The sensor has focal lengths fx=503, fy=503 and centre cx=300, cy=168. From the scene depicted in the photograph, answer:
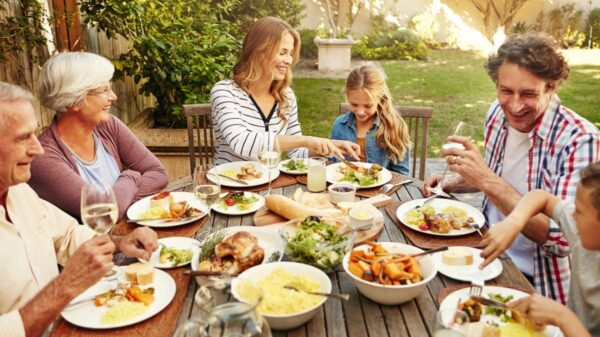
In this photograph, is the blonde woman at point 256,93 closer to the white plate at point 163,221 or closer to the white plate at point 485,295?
the white plate at point 163,221

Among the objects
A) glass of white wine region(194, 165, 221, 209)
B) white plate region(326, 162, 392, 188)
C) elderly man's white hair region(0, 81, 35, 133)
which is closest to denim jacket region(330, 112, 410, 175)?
white plate region(326, 162, 392, 188)

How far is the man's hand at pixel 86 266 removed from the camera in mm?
1528

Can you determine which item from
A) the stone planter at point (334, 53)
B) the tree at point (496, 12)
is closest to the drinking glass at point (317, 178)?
the stone planter at point (334, 53)

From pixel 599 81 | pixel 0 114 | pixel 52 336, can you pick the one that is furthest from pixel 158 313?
pixel 599 81

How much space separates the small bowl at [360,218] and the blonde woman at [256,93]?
44.0 inches

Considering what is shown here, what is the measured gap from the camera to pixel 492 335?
1.38 meters

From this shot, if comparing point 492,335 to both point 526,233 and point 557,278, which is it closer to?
point 526,233

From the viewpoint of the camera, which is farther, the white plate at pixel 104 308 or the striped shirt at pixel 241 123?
the striped shirt at pixel 241 123

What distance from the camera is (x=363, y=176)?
2811 mm

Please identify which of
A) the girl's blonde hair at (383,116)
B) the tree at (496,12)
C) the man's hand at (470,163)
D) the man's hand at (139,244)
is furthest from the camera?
the tree at (496,12)

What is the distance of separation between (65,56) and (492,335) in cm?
231

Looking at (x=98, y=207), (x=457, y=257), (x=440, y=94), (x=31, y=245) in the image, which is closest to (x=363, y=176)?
(x=457, y=257)

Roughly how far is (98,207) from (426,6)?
14.0m

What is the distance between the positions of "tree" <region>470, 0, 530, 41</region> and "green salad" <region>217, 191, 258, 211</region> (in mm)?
13455
